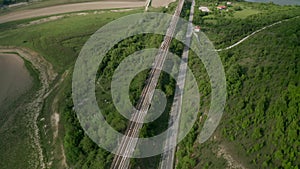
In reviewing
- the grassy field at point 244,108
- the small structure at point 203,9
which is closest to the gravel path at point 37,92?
the grassy field at point 244,108

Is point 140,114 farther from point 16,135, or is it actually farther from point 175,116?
point 16,135

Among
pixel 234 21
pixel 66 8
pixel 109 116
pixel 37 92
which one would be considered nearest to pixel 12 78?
pixel 37 92

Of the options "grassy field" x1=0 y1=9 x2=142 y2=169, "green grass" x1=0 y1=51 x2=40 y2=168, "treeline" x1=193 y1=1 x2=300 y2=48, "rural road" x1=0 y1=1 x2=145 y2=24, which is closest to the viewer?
"green grass" x1=0 y1=51 x2=40 y2=168

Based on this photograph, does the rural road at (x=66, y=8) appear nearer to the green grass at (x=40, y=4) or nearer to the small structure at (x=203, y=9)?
the green grass at (x=40, y=4)

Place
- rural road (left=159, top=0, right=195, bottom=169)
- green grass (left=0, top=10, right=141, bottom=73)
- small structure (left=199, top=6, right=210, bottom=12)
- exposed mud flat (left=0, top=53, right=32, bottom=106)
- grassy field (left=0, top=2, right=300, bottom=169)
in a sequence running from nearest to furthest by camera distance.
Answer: grassy field (left=0, top=2, right=300, bottom=169), rural road (left=159, top=0, right=195, bottom=169), exposed mud flat (left=0, top=53, right=32, bottom=106), green grass (left=0, top=10, right=141, bottom=73), small structure (left=199, top=6, right=210, bottom=12)

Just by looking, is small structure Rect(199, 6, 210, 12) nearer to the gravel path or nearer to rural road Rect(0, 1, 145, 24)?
rural road Rect(0, 1, 145, 24)

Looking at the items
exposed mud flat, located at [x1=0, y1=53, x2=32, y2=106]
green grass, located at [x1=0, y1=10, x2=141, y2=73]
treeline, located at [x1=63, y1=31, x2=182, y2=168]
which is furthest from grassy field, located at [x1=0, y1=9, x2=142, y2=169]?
treeline, located at [x1=63, y1=31, x2=182, y2=168]
